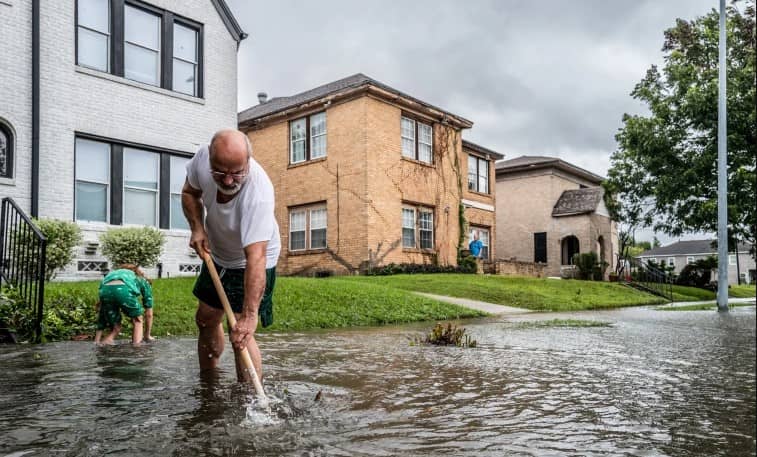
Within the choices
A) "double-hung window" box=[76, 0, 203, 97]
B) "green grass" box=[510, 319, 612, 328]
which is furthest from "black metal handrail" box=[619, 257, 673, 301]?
"double-hung window" box=[76, 0, 203, 97]

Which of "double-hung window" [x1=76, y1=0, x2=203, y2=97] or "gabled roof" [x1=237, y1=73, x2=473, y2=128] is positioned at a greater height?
"gabled roof" [x1=237, y1=73, x2=473, y2=128]

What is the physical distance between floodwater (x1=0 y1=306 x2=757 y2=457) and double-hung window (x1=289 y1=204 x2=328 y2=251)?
15228mm

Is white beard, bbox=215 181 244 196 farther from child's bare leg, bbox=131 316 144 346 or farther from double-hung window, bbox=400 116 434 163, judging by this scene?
double-hung window, bbox=400 116 434 163

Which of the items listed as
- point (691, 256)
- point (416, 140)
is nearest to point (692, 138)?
point (416, 140)

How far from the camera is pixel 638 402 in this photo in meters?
3.74

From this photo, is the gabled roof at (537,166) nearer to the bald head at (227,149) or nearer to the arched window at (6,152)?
the arched window at (6,152)

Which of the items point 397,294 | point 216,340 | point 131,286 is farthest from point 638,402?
point 397,294

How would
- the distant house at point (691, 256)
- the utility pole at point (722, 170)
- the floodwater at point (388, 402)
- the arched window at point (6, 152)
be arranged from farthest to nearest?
the distant house at point (691, 256) → the utility pole at point (722, 170) → the arched window at point (6, 152) → the floodwater at point (388, 402)

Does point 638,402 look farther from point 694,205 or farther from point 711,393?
point 694,205

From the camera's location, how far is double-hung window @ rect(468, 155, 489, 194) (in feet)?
87.6

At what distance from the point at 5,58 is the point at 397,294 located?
29.8 feet

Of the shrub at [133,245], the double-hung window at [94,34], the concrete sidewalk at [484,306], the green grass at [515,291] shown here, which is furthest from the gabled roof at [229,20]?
the concrete sidewalk at [484,306]

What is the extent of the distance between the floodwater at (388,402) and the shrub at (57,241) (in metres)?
4.79

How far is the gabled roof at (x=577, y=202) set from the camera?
3141 centimetres
